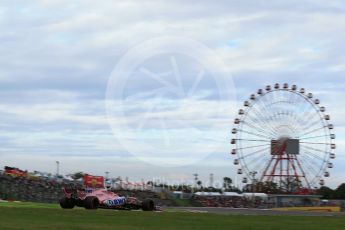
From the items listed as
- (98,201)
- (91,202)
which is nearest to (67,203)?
(98,201)

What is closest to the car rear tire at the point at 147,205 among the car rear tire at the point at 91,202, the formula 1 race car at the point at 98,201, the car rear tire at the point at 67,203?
the formula 1 race car at the point at 98,201

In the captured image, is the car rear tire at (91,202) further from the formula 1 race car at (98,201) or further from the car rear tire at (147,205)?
the car rear tire at (147,205)

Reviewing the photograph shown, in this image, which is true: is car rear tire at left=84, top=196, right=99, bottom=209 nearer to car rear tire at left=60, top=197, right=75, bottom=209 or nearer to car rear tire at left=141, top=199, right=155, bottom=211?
car rear tire at left=60, top=197, right=75, bottom=209

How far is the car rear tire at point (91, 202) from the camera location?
36312 mm

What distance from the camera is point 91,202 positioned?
3634cm

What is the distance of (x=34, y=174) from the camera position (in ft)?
308

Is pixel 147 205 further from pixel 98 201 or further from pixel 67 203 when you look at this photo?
pixel 67 203

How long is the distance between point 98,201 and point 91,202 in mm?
736

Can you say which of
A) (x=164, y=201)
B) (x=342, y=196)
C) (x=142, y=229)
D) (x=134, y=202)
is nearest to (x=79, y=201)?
(x=134, y=202)

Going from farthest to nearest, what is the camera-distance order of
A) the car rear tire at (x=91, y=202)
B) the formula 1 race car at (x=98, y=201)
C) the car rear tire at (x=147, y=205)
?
the car rear tire at (x=147, y=205)
the formula 1 race car at (x=98, y=201)
the car rear tire at (x=91, y=202)

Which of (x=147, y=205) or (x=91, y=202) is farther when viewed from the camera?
(x=147, y=205)

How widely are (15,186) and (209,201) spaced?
2840cm

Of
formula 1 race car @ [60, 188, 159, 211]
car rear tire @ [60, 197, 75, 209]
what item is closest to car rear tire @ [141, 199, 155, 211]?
formula 1 race car @ [60, 188, 159, 211]

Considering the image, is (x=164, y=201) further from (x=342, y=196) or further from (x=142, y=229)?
(x=342, y=196)
